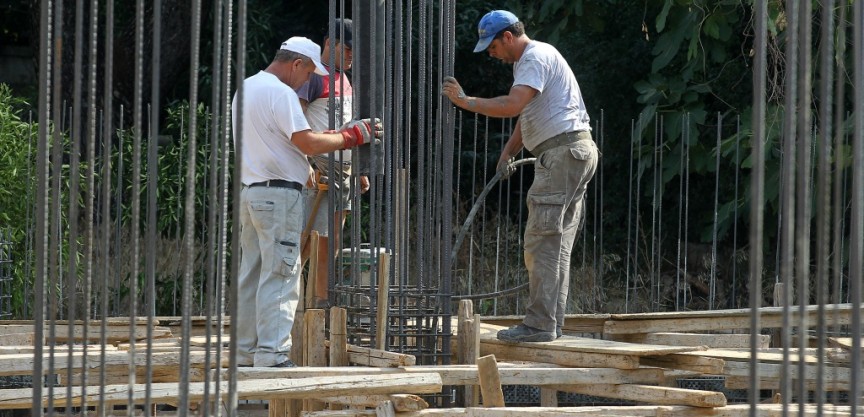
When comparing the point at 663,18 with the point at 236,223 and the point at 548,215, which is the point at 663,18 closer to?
the point at 548,215

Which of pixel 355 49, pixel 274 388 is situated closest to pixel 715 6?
pixel 355 49

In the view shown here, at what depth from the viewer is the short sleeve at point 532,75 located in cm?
536

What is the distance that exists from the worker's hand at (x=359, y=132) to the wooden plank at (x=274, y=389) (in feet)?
3.80

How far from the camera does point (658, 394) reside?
4.90 m

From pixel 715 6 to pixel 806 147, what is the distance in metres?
6.96

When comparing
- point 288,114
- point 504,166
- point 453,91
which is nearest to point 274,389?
point 288,114

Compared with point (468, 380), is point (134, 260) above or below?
above

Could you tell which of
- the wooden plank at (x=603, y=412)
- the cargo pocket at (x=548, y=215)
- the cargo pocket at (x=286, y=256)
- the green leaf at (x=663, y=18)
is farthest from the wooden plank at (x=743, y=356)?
the green leaf at (x=663, y=18)

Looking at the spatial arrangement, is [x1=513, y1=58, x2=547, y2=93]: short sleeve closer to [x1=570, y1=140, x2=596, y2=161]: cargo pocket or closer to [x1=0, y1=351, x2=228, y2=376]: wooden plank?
[x1=570, y1=140, x2=596, y2=161]: cargo pocket

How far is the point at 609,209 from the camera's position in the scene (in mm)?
12297

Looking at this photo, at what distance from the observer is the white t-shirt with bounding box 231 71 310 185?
490 cm

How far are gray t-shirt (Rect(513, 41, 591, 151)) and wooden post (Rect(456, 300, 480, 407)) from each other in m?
0.80

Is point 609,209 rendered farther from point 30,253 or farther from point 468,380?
point 468,380

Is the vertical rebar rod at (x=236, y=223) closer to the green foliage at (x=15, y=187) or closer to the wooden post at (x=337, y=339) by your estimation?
the wooden post at (x=337, y=339)
